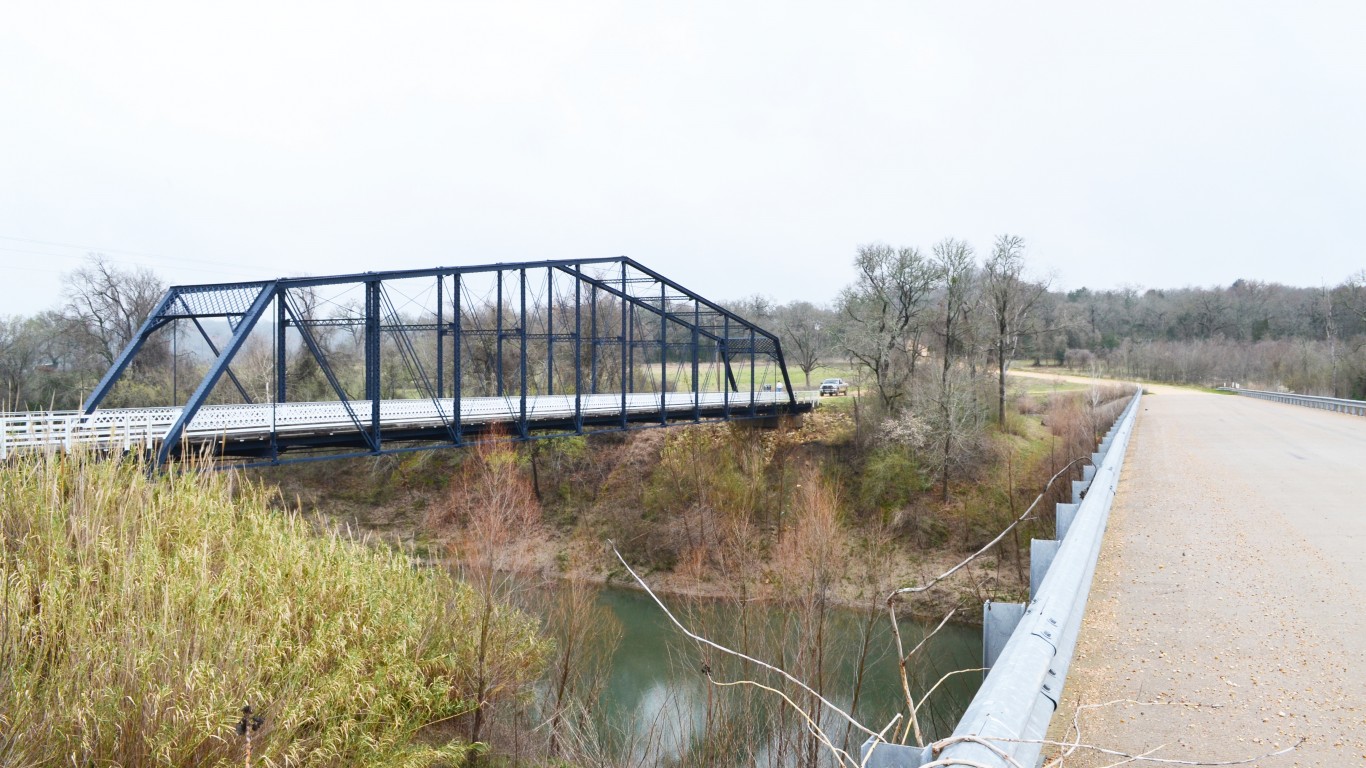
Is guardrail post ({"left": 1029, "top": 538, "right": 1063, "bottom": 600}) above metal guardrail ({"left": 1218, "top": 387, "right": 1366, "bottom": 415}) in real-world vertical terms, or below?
above

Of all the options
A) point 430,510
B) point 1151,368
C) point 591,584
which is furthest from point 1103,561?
point 1151,368

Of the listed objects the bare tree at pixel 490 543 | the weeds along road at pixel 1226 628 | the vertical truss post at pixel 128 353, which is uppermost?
the vertical truss post at pixel 128 353

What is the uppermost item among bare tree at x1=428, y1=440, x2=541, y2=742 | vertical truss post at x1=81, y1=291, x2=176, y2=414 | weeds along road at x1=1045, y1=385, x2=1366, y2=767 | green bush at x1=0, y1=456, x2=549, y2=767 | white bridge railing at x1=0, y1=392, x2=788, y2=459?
vertical truss post at x1=81, y1=291, x2=176, y2=414

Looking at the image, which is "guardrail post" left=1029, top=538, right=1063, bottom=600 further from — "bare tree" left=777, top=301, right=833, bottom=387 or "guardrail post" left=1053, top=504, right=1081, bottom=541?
"bare tree" left=777, top=301, right=833, bottom=387

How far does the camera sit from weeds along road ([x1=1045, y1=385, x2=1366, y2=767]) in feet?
10.7

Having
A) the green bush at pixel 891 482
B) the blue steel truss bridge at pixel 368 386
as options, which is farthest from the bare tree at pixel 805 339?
the green bush at pixel 891 482

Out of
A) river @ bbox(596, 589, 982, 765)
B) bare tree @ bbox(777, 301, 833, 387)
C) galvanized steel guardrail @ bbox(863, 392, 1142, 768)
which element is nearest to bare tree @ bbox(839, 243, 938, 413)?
bare tree @ bbox(777, 301, 833, 387)

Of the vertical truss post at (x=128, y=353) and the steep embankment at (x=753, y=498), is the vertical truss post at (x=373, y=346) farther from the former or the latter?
the steep embankment at (x=753, y=498)

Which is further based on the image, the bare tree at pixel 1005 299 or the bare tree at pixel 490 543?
the bare tree at pixel 1005 299

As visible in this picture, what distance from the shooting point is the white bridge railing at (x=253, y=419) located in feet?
44.9

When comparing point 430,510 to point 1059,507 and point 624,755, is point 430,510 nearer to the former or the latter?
point 624,755

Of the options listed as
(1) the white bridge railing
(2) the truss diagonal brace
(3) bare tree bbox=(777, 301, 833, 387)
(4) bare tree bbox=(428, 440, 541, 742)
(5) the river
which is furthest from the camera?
(3) bare tree bbox=(777, 301, 833, 387)

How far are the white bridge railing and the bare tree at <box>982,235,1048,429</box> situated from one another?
17.8 metres

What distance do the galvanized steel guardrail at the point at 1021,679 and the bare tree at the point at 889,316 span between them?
115 feet
